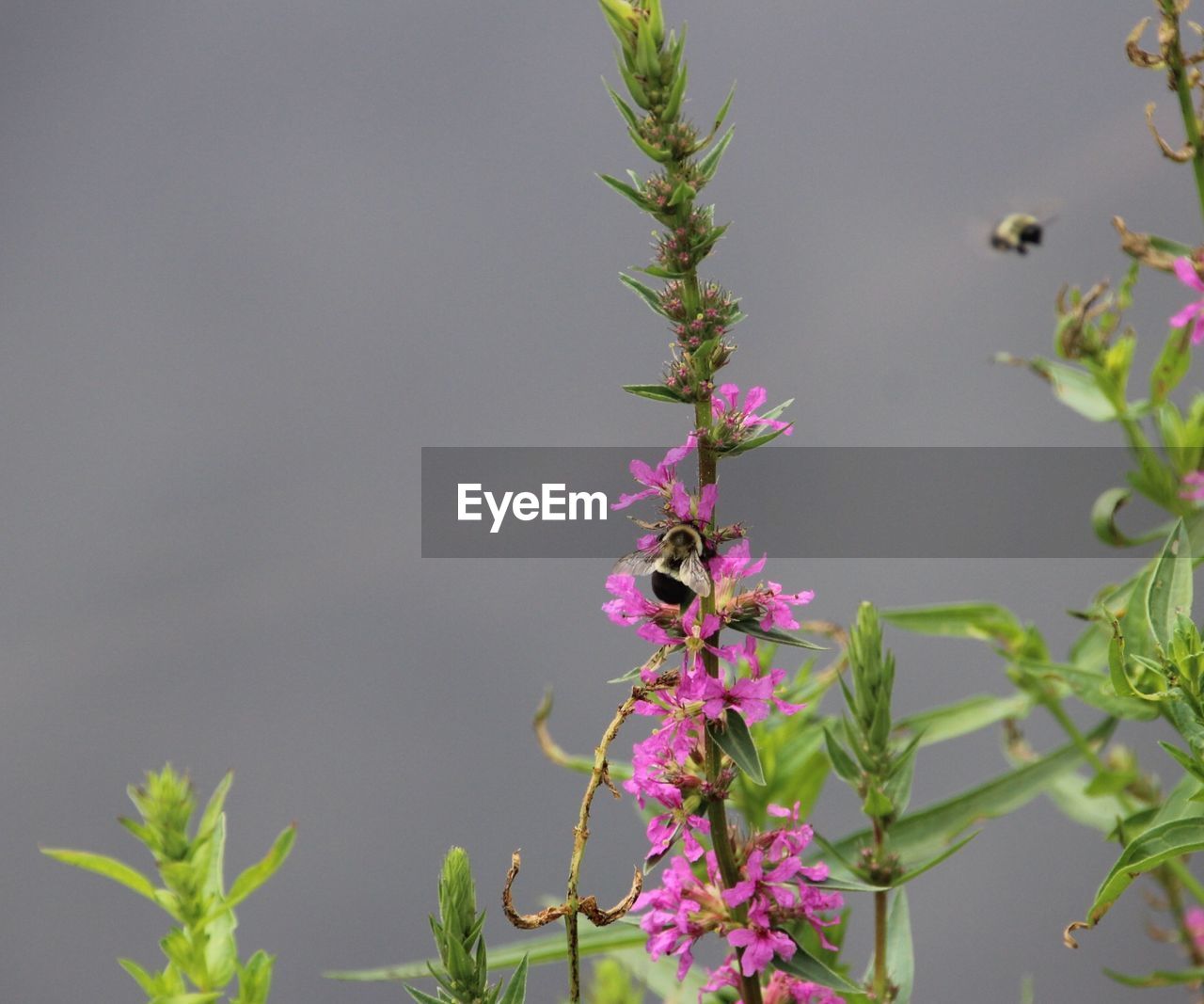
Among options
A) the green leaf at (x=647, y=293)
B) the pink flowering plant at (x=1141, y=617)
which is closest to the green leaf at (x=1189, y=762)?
the pink flowering plant at (x=1141, y=617)

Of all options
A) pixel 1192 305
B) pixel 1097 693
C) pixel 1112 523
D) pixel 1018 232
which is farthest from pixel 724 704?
pixel 1018 232

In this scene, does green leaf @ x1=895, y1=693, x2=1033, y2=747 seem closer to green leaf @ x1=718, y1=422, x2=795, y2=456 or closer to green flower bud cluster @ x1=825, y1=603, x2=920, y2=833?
green flower bud cluster @ x1=825, y1=603, x2=920, y2=833

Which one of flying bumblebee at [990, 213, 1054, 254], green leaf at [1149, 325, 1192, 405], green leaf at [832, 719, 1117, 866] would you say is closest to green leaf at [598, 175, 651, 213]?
green leaf at [832, 719, 1117, 866]

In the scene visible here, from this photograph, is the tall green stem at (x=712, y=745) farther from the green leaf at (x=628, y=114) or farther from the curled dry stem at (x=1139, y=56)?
the curled dry stem at (x=1139, y=56)

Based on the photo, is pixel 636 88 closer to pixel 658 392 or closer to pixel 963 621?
pixel 658 392

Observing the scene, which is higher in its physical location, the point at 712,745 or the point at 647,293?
the point at 647,293

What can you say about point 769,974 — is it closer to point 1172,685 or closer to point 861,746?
point 861,746
